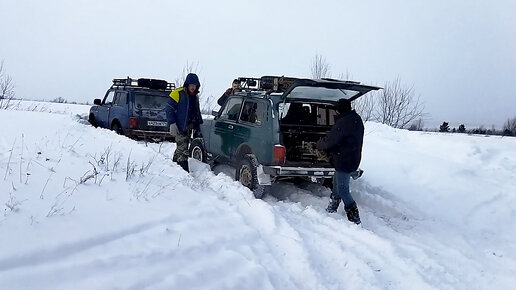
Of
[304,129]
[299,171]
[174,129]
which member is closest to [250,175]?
[299,171]

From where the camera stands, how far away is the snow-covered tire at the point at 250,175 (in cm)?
666

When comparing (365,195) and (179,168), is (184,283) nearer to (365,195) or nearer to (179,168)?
(179,168)

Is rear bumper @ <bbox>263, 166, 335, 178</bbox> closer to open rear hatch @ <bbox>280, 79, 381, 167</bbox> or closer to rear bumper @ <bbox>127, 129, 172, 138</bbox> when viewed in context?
open rear hatch @ <bbox>280, 79, 381, 167</bbox>

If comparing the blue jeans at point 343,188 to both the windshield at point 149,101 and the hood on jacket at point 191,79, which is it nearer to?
the hood on jacket at point 191,79

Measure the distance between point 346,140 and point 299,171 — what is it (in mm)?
1015

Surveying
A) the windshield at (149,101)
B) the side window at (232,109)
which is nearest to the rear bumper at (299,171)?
the side window at (232,109)

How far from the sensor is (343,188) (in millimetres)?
5996

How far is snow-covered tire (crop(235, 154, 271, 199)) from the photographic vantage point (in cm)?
666

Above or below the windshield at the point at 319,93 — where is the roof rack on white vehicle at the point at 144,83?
above

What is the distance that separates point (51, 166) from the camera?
16.7 ft

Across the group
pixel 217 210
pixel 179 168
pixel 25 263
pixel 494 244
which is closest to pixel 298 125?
pixel 179 168

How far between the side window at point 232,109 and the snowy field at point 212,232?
1.14m

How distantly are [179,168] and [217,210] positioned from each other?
2.55 m

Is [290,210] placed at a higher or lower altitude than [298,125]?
lower
